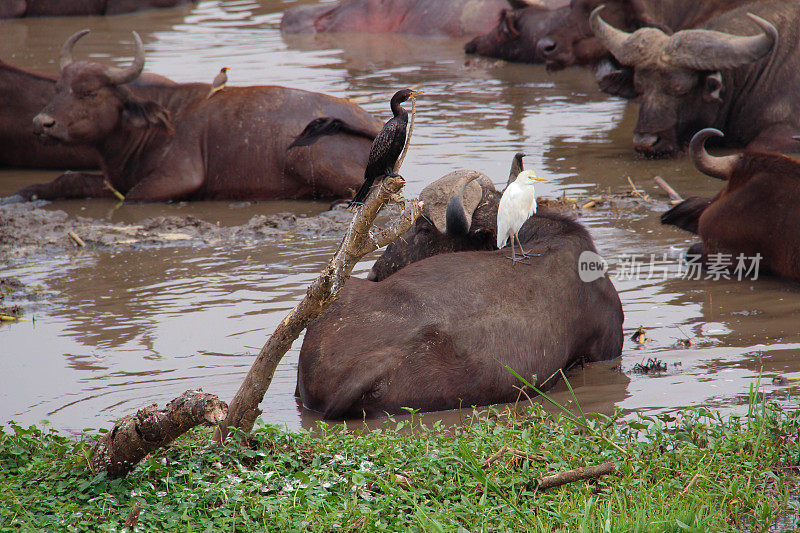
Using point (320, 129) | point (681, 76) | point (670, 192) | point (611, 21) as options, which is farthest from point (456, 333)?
point (611, 21)

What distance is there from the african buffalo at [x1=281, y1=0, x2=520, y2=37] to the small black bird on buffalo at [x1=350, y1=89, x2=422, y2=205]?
11232mm

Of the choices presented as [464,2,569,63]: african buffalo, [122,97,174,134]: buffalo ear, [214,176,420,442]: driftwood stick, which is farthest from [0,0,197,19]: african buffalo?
[214,176,420,442]: driftwood stick

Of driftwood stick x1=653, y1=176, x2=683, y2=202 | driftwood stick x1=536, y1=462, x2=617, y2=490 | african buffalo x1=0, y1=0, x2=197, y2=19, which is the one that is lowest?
driftwood stick x1=536, y1=462, x2=617, y2=490

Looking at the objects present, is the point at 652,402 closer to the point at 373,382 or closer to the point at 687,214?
the point at 373,382

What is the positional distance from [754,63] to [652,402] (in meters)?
5.91

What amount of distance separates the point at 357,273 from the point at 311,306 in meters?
2.59

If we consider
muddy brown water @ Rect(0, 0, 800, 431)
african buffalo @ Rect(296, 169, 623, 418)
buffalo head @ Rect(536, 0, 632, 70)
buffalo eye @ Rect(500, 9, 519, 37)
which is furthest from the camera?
buffalo eye @ Rect(500, 9, 519, 37)

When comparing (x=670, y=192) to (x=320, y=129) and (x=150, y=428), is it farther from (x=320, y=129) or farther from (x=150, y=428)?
(x=150, y=428)

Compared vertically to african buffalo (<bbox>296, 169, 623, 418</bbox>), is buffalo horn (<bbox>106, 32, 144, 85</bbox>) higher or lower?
higher

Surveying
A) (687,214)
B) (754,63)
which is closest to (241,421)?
(687,214)

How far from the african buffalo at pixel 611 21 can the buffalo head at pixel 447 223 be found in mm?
5020

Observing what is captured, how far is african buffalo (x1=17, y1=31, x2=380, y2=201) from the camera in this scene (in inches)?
317

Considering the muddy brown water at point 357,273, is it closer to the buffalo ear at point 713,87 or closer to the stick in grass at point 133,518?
the buffalo ear at point 713,87

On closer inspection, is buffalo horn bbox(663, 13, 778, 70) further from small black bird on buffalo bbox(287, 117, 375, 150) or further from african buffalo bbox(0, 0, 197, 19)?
african buffalo bbox(0, 0, 197, 19)
